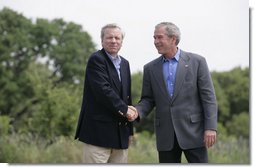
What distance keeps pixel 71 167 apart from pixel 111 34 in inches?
68.2

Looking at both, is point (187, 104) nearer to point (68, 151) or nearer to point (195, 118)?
point (195, 118)

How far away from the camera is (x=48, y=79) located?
9.79 meters

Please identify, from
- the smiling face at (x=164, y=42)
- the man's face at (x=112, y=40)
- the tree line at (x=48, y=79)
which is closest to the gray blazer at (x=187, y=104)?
the smiling face at (x=164, y=42)

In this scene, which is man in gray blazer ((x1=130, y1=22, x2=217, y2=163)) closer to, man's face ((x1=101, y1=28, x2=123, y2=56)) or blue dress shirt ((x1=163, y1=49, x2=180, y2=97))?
blue dress shirt ((x1=163, y1=49, x2=180, y2=97))

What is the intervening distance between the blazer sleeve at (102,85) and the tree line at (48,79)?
13.0ft

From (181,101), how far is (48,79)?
5.89m

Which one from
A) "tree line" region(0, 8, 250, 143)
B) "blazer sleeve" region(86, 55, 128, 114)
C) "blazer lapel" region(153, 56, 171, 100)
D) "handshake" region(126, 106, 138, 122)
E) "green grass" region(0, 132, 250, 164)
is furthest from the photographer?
"tree line" region(0, 8, 250, 143)

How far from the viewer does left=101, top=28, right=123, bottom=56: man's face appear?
13.5 ft

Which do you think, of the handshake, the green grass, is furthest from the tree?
the handshake

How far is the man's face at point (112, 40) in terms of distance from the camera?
163 inches

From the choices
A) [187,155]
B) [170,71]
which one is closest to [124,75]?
→ [170,71]

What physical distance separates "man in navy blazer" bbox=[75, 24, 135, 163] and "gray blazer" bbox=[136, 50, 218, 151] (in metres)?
0.30

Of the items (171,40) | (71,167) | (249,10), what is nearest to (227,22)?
(249,10)

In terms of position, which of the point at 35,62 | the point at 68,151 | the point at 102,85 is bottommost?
the point at 68,151
